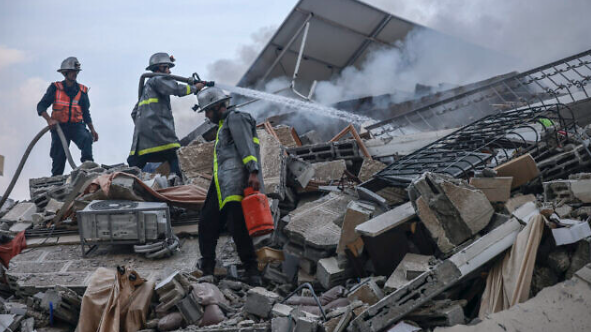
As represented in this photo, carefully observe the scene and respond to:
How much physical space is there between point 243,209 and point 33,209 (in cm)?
308

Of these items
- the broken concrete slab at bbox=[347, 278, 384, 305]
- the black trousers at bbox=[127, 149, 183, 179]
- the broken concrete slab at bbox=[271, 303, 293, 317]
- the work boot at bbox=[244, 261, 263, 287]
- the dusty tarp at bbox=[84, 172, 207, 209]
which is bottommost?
the broken concrete slab at bbox=[271, 303, 293, 317]

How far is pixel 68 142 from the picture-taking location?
7.29 metres

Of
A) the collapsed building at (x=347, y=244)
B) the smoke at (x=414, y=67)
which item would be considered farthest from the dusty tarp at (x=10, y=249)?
the smoke at (x=414, y=67)

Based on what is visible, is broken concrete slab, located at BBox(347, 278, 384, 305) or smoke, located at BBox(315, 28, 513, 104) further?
smoke, located at BBox(315, 28, 513, 104)

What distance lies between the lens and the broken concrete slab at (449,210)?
3.20m

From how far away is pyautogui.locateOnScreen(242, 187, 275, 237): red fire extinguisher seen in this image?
12.4 feet

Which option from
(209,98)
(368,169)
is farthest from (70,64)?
(368,169)

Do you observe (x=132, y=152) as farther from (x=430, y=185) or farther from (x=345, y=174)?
(x=430, y=185)

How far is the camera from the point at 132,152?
643cm

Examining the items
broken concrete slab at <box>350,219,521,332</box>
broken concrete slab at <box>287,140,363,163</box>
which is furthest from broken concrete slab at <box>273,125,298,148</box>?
broken concrete slab at <box>350,219,521,332</box>

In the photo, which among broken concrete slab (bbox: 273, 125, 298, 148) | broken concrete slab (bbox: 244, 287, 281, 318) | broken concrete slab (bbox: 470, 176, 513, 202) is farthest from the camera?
broken concrete slab (bbox: 273, 125, 298, 148)

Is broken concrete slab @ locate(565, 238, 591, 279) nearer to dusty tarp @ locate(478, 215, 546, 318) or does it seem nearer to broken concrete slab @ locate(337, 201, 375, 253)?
dusty tarp @ locate(478, 215, 546, 318)

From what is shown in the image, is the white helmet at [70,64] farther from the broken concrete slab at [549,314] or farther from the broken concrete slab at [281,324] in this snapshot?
the broken concrete slab at [549,314]

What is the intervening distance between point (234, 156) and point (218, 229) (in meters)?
0.63
